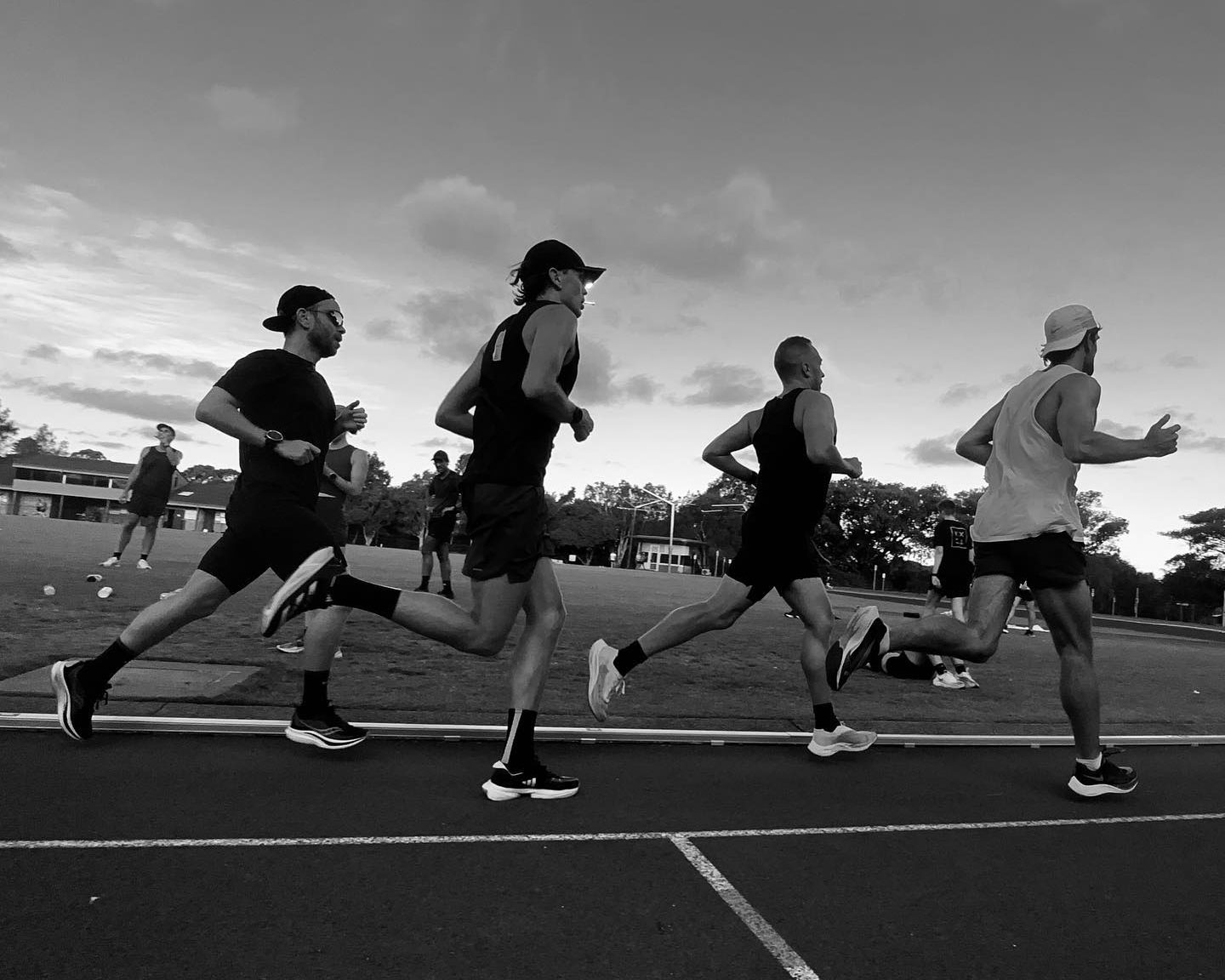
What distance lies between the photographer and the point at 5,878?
217cm

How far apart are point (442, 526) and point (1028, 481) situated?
792 cm

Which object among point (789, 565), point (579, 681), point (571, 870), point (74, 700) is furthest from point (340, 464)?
point (571, 870)

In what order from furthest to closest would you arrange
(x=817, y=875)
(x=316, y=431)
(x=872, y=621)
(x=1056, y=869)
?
(x=316, y=431) → (x=872, y=621) → (x=1056, y=869) → (x=817, y=875)

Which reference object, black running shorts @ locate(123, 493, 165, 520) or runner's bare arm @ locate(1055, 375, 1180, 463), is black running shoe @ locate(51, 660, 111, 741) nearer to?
runner's bare arm @ locate(1055, 375, 1180, 463)

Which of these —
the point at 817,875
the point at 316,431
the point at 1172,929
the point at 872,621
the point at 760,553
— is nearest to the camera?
the point at 1172,929

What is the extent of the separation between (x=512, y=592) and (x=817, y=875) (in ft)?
4.68

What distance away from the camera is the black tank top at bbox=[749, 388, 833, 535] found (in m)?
4.10

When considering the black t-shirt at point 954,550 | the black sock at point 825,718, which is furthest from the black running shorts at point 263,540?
the black t-shirt at point 954,550

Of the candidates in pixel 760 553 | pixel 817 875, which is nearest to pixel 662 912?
pixel 817 875

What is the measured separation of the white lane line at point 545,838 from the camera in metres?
2.44

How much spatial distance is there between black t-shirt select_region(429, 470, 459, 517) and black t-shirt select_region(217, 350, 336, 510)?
6.81m

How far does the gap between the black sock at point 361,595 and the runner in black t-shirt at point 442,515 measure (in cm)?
734

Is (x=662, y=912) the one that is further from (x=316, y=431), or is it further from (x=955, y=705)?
(x=955, y=705)

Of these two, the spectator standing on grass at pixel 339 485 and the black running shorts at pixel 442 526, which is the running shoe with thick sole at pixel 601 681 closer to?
the spectator standing on grass at pixel 339 485
